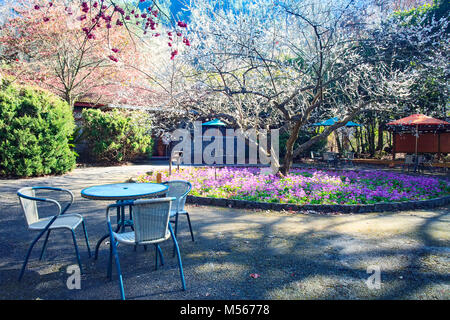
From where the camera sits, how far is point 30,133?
9.34 meters

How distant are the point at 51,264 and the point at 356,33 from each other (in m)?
7.82

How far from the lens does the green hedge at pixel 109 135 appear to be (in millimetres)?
13172

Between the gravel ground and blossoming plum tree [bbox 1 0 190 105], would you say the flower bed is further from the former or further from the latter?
blossoming plum tree [bbox 1 0 190 105]

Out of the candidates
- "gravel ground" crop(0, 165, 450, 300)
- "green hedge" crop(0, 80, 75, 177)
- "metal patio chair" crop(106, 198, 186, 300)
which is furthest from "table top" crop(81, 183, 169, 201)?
"green hedge" crop(0, 80, 75, 177)

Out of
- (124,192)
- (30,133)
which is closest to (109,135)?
(30,133)

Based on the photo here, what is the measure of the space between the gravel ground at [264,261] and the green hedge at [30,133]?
4.79m

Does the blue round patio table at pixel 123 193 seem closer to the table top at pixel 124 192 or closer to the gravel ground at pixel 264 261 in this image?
the table top at pixel 124 192

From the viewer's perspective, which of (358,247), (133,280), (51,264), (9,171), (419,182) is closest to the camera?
(133,280)

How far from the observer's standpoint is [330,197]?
626cm

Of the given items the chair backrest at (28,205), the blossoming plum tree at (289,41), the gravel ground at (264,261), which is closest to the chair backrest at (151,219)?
the gravel ground at (264,261)

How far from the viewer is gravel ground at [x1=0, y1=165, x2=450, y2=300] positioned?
266 centimetres

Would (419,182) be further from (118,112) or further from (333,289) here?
(118,112)
